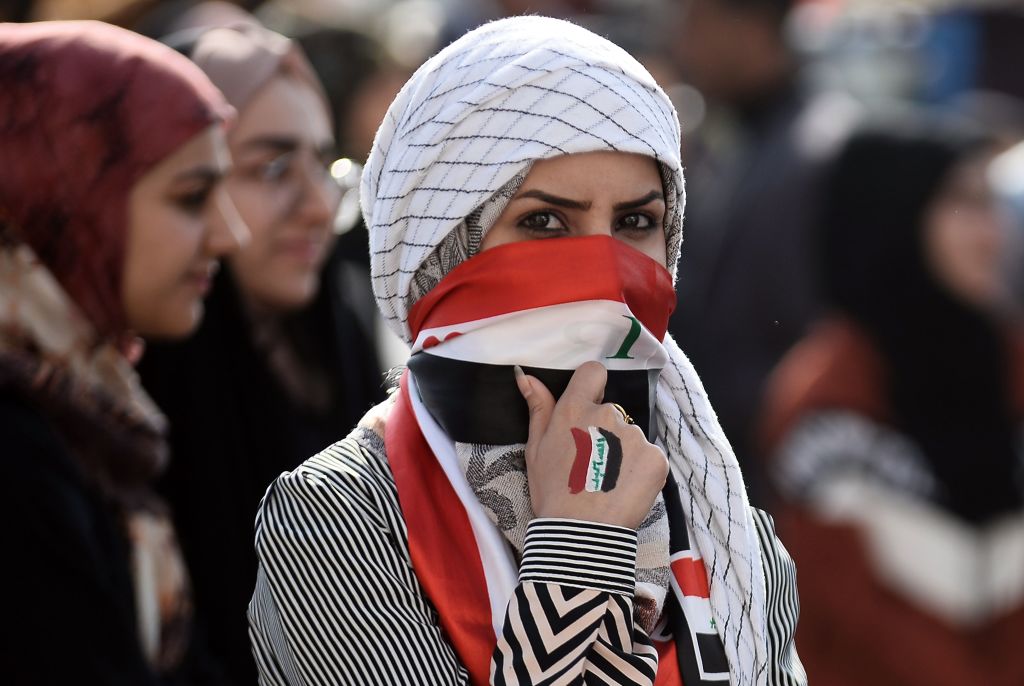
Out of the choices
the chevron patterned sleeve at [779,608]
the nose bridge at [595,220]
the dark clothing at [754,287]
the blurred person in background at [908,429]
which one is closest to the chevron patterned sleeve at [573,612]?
the chevron patterned sleeve at [779,608]

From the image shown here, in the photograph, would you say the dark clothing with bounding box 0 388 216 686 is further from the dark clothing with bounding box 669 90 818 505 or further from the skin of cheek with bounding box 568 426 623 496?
the dark clothing with bounding box 669 90 818 505

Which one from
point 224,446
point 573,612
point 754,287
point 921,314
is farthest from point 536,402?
point 754,287

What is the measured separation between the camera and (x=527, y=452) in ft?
6.28

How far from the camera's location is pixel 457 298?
1982 millimetres

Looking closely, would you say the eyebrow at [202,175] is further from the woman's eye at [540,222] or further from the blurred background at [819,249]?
the woman's eye at [540,222]

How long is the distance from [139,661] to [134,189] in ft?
2.91

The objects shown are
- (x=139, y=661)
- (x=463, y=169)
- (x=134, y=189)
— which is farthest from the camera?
(x=134, y=189)

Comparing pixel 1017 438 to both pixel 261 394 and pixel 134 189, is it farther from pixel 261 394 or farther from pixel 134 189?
pixel 134 189

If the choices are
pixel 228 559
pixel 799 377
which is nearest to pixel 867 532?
pixel 799 377

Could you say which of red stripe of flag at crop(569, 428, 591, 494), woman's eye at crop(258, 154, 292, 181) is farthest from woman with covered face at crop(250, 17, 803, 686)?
woman's eye at crop(258, 154, 292, 181)

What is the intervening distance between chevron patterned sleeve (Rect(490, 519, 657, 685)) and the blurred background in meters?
2.24

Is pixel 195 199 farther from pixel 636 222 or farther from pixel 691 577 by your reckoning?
pixel 691 577

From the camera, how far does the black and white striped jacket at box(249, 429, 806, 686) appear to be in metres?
1.79

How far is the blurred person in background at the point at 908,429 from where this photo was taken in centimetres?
441
